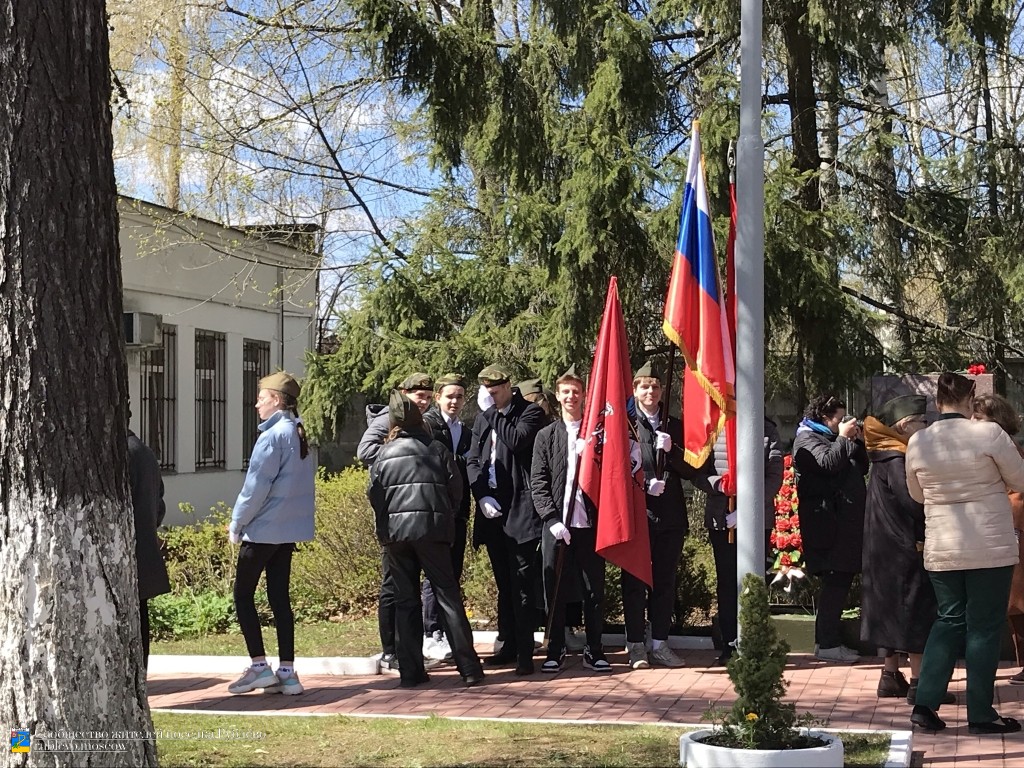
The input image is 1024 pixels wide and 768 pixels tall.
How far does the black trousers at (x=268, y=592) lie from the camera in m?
8.53

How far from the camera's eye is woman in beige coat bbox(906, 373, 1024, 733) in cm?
709

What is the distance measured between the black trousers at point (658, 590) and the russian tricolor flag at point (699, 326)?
0.82 meters

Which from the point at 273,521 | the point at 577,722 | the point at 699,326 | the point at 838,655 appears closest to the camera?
the point at 577,722

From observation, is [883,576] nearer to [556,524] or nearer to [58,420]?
[556,524]

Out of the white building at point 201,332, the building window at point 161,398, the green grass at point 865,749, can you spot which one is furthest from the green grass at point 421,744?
the building window at point 161,398

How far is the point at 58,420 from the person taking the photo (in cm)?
532

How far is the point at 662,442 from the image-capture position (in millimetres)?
9672

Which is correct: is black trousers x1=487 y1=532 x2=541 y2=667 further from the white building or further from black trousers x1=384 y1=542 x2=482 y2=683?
the white building

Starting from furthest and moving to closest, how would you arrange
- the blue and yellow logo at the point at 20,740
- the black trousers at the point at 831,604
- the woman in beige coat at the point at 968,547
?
the black trousers at the point at 831,604
the woman in beige coat at the point at 968,547
the blue and yellow logo at the point at 20,740

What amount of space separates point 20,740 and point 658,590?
216 inches

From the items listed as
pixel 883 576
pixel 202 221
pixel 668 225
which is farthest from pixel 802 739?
pixel 202 221

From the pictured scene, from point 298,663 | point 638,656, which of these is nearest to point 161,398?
point 298,663

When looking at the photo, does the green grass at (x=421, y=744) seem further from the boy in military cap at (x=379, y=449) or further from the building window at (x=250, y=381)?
the building window at (x=250, y=381)

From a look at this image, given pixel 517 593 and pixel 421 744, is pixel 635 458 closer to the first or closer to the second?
pixel 517 593
